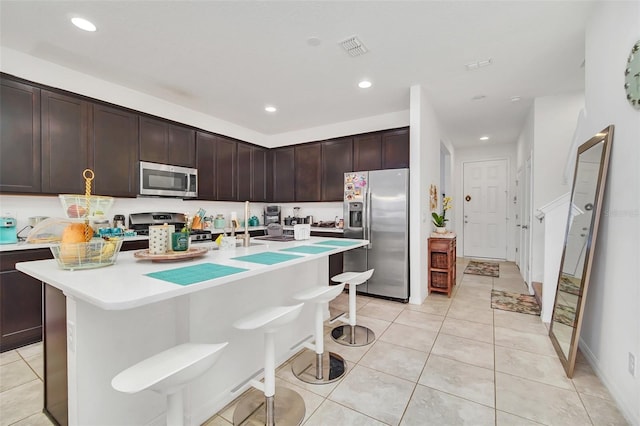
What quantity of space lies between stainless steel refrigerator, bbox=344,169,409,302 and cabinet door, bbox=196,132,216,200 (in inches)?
82.6

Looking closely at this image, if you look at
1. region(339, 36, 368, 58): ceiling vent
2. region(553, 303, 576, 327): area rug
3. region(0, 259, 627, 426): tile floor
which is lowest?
region(0, 259, 627, 426): tile floor

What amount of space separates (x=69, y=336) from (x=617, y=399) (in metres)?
3.07

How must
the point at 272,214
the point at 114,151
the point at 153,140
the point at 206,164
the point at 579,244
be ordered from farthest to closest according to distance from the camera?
the point at 272,214 < the point at 206,164 < the point at 153,140 < the point at 114,151 < the point at 579,244

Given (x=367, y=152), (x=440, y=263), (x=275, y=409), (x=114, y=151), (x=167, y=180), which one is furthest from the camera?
(x=367, y=152)

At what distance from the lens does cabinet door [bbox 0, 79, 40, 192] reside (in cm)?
247

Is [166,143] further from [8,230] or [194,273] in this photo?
[194,273]

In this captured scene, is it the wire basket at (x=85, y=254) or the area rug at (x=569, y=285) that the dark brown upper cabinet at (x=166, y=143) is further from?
the area rug at (x=569, y=285)

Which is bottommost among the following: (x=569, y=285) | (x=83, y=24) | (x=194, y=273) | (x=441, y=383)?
(x=441, y=383)

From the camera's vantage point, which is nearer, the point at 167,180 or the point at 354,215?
the point at 167,180

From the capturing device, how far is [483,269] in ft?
18.0

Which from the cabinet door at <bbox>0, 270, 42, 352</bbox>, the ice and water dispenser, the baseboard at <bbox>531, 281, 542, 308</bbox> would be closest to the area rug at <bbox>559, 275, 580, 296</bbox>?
the baseboard at <bbox>531, 281, 542, 308</bbox>

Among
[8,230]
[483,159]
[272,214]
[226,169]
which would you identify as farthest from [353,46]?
[483,159]

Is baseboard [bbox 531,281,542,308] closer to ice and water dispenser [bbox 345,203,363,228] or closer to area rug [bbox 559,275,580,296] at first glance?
area rug [bbox 559,275,580,296]

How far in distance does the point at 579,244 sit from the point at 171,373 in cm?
293
